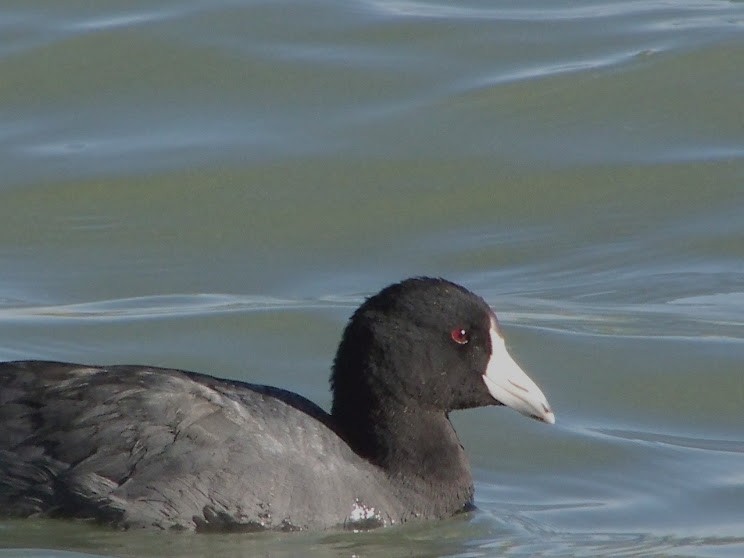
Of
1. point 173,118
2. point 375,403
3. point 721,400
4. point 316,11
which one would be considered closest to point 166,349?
point 375,403

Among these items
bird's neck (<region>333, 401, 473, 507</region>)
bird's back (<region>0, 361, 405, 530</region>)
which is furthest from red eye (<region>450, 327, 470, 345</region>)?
bird's back (<region>0, 361, 405, 530</region>)

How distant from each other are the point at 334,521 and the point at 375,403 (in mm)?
568

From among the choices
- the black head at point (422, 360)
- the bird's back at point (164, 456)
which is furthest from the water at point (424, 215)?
the black head at point (422, 360)

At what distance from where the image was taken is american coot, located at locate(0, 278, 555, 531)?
6.99m

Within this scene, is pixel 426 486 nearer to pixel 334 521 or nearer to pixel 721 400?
pixel 334 521

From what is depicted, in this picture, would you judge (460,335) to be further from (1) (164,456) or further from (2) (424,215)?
(2) (424,215)

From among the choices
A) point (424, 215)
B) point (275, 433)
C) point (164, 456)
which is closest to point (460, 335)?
point (275, 433)

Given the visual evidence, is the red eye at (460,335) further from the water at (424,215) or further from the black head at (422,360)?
the water at (424,215)

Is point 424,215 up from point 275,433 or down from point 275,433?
up

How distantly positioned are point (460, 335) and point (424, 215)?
389 centimetres

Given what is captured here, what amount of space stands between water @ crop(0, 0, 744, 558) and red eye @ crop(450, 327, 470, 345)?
2.49ft

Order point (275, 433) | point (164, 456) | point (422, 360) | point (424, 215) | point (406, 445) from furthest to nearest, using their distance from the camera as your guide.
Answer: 1. point (424, 215)
2. point (406, 445)
3. point (422, 360)
4. point (275, 433)
5. point (164, 456)

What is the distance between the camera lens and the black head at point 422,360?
24.2 feet

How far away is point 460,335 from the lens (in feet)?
24.6
